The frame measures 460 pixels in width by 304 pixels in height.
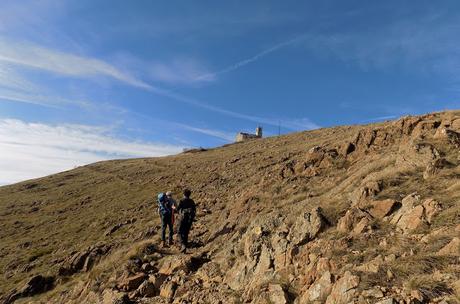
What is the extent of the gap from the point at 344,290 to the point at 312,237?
2928mm

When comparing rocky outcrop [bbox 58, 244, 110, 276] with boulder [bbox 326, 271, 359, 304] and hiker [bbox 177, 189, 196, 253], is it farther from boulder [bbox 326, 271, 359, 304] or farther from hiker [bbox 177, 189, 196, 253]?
boulder [bbox 326, 271, 359, 304]

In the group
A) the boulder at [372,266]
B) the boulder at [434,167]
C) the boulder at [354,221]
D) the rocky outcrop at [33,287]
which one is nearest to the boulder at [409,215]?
the boulder at [354,221]

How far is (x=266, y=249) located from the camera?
10.9 metres

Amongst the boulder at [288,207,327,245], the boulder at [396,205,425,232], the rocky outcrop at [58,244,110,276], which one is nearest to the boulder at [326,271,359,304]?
the boulder at [396,205,425,232]

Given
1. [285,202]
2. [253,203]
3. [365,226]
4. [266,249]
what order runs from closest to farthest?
[365,226] → [266,249] → [285,202] → [253,203]

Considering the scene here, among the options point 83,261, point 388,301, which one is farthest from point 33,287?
point 388,301

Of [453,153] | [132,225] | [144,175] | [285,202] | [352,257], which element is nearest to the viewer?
[352,257]

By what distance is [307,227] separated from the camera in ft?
35.0

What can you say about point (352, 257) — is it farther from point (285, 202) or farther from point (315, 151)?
point (315, 151)

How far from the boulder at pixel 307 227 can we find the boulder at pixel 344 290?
103 inches

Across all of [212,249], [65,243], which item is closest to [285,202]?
[212,249]

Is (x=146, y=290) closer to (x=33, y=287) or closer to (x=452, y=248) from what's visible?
(x=452, y=248)

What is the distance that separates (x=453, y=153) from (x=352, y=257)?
18.4ft

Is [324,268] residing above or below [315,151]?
below
